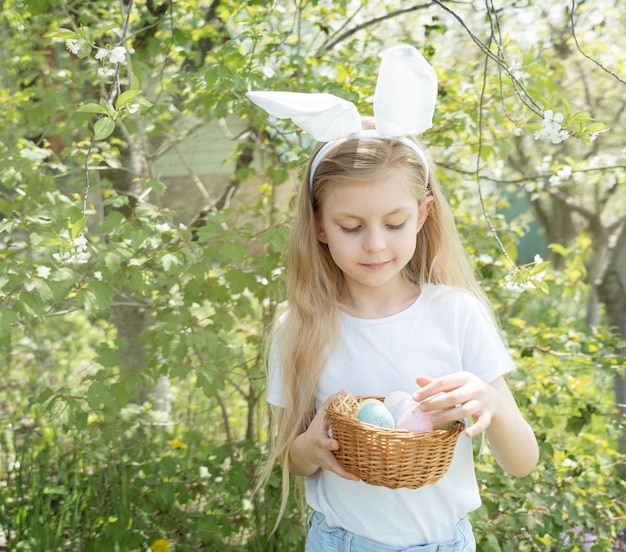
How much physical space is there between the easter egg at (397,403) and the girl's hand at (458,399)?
6 cm

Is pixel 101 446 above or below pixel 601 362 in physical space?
below

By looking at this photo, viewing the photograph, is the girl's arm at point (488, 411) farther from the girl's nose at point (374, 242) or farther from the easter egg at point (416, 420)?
the girl's nose at point (374, 242)

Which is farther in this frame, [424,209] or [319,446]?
[424,209]

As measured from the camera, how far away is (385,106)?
170 centimetres

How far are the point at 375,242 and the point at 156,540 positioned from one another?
5.55ft

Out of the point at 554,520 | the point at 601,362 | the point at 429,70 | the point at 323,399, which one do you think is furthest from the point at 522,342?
the point at 429,70

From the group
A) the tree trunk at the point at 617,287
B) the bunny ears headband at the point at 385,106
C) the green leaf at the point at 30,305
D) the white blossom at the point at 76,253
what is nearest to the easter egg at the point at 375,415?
the bunny ears headband at the point at 385,106

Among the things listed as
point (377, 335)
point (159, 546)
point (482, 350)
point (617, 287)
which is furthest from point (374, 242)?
point (617, 287)

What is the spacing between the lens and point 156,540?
9.29 feet

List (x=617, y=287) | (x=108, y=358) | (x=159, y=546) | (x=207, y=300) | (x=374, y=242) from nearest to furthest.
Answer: (x=374, y=242) → (x=108, y=358) → (x=159, y=546) → (x=207, y=300) → (x=617, y=287)

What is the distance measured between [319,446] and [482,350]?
0.42 m

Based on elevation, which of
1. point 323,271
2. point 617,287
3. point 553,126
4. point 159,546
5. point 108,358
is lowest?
point 159,546

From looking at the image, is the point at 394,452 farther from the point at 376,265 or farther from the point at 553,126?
the point at 553,126

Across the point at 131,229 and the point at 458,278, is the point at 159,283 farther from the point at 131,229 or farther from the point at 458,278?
the point at 458,278
